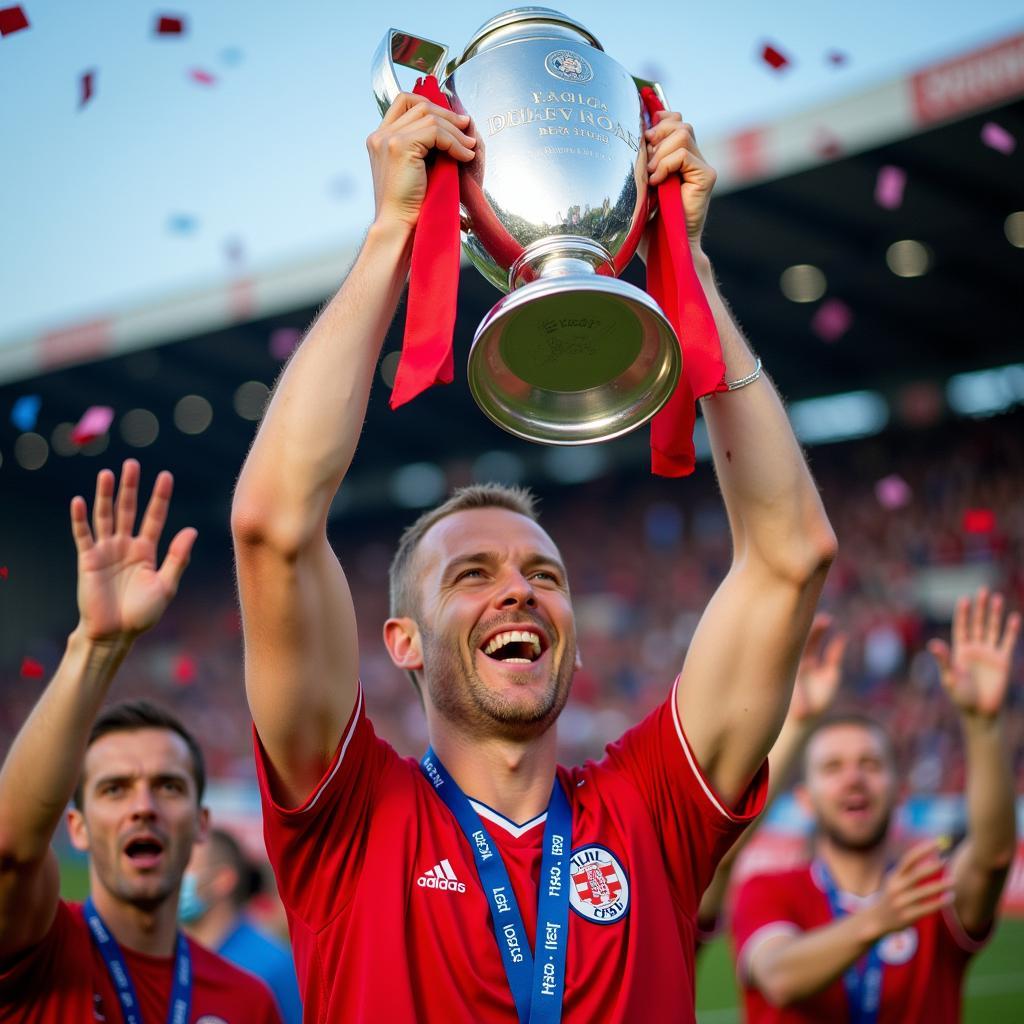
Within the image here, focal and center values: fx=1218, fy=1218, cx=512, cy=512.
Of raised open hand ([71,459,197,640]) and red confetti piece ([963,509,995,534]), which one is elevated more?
red confetti piece ([963,509,995,534])

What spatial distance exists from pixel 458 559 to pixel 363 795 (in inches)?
22.5

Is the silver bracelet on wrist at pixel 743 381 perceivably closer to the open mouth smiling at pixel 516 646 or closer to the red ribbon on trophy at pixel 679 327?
the red ribbon on trophy at pixel 679 327

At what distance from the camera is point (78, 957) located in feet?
9.27

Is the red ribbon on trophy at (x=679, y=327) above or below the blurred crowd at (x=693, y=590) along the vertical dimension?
below

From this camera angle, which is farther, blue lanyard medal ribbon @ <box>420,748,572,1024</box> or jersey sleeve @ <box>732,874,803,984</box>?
jersey sleeve @ <box>732,874,803,984</box>

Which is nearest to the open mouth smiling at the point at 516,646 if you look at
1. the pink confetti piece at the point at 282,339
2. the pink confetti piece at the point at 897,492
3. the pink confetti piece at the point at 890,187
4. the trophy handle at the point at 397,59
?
the trophy handle at the point at 397,59

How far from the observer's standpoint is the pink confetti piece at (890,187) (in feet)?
45.0

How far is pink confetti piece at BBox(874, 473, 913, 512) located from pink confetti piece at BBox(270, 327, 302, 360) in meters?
9.12

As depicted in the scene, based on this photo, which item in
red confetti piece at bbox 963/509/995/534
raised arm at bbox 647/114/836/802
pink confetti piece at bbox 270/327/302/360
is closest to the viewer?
raised arm at bbox 647/114/836/802

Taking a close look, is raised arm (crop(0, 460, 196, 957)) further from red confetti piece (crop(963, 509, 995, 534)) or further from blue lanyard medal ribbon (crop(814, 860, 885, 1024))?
red confetti piece (crop(963, 509, 995, 534))

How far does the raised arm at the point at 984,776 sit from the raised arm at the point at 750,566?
1510 millimetres

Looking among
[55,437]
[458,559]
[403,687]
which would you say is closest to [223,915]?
[458,559]

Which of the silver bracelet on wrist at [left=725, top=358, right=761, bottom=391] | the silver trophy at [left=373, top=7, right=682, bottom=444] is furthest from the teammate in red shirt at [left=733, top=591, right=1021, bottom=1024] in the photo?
the silver trophy at [left=373, top=7, right=682, bottom=444]

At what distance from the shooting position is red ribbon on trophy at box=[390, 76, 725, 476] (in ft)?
6.70
